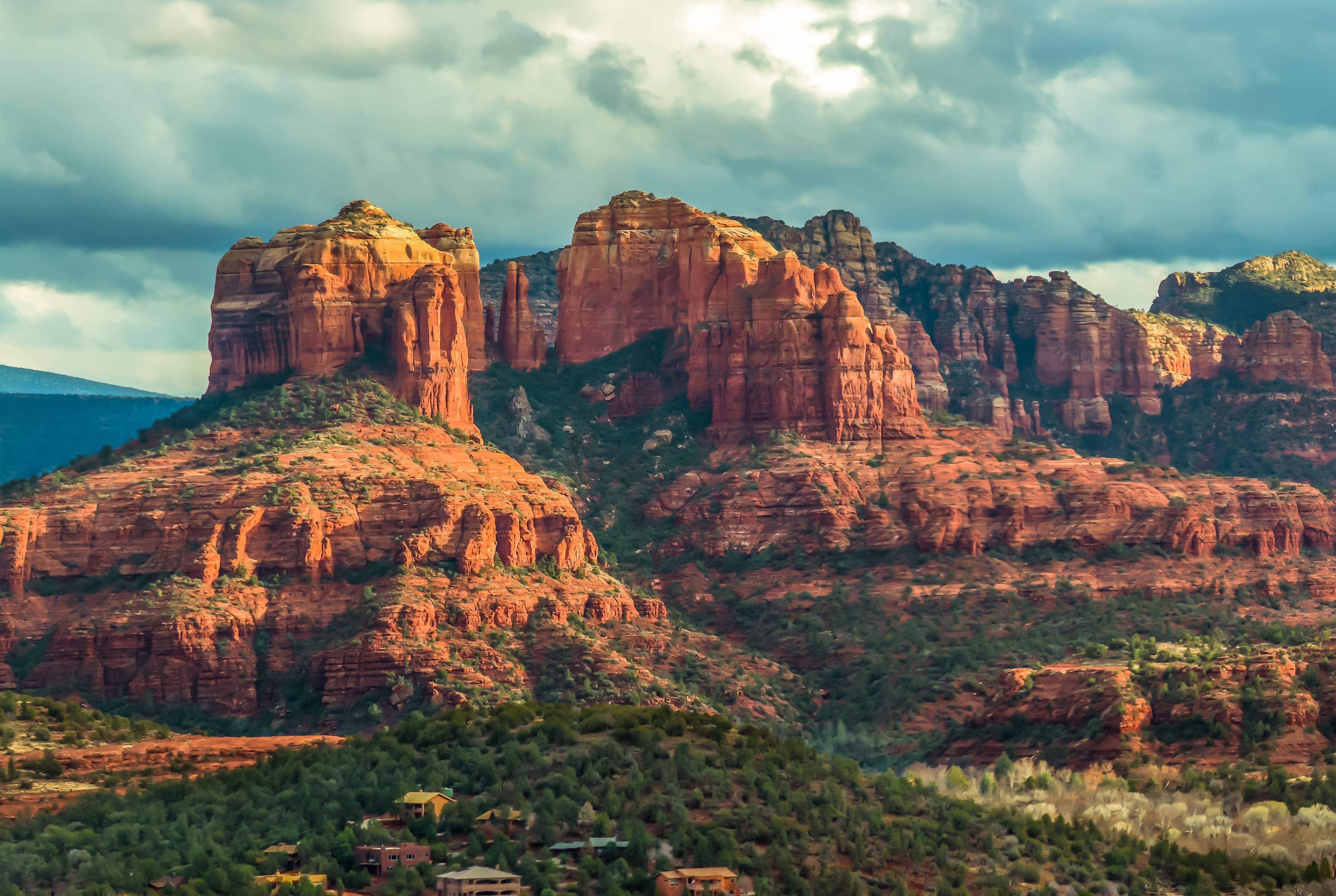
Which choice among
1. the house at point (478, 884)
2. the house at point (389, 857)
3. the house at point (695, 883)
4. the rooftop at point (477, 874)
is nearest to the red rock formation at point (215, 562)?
the house at point (389, 857)

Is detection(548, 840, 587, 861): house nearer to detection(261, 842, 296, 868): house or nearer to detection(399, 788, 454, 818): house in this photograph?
detection(399, 788, 454, 818): house

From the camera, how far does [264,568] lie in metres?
192

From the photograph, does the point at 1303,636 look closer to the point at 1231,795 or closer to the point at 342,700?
the point at 1231,795

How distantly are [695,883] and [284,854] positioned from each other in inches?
680

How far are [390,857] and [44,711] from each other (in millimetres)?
48363

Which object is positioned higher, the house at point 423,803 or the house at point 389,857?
the house at point 423,803

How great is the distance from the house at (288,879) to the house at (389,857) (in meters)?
2.37

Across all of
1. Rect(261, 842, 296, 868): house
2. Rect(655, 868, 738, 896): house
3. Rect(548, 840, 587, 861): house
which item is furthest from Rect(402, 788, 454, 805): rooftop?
Rect(655, 868, 738, 896): house

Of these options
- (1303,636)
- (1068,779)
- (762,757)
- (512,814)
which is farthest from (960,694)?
(512,814)

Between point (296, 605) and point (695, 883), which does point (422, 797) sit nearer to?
point (695, 883)

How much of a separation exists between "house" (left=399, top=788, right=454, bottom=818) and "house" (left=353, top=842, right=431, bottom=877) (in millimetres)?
5400

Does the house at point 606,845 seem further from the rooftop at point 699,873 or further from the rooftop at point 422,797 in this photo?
the rooftop at point 422,797

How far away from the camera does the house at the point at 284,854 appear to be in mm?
127188

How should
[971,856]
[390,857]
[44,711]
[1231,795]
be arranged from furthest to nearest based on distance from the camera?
1. [44,711]
2. [1231,795]
3. [971,856]
4. [390,857]
